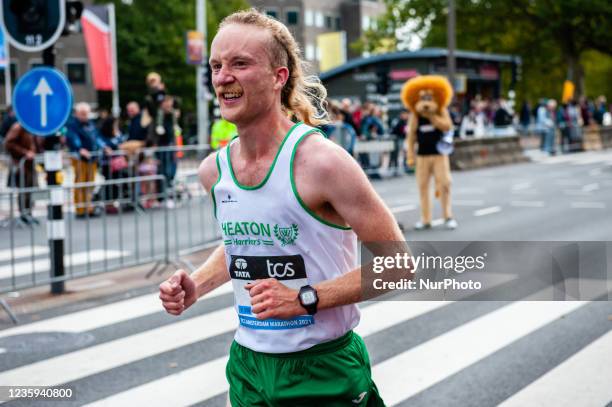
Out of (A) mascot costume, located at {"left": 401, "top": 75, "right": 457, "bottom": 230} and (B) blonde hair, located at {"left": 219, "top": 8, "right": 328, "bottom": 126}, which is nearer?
(B) blonde hair, located at {"left": 219, "top": 8, "right": 328, "bottom": 126}

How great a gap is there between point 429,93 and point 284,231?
32.9ft

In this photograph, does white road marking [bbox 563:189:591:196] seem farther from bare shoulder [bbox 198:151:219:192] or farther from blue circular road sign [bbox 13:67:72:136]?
bare shoulder [bbox 198:151:219:192]

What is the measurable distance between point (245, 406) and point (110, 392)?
298 centimetres

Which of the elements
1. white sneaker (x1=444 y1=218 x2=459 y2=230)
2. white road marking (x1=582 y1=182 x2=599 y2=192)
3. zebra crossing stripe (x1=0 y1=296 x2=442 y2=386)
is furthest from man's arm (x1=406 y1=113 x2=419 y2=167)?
white road marking (x1=582 y1=182 x2=599 y2=192)

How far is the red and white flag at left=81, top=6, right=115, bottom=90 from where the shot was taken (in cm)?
A: 2630

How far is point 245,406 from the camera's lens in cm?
277

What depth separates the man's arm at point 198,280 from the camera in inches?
108

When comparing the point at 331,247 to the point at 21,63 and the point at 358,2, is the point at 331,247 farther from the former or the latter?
the point at 358,2

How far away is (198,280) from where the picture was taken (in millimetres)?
2953

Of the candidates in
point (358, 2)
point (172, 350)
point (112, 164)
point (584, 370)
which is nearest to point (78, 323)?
point (172, 350)

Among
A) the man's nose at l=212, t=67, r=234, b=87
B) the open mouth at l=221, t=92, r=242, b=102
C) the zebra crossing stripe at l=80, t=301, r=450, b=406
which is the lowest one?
the zebra crossing stripe at l=80, t=301, r=450, b=406

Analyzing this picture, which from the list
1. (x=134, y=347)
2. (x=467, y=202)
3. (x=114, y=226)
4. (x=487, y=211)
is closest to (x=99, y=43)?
(x=467, y=202)

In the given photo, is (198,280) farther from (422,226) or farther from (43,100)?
(422,226)

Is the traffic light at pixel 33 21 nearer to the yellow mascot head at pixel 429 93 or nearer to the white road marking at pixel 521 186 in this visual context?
the yellow mascot head at pixel 429 93
